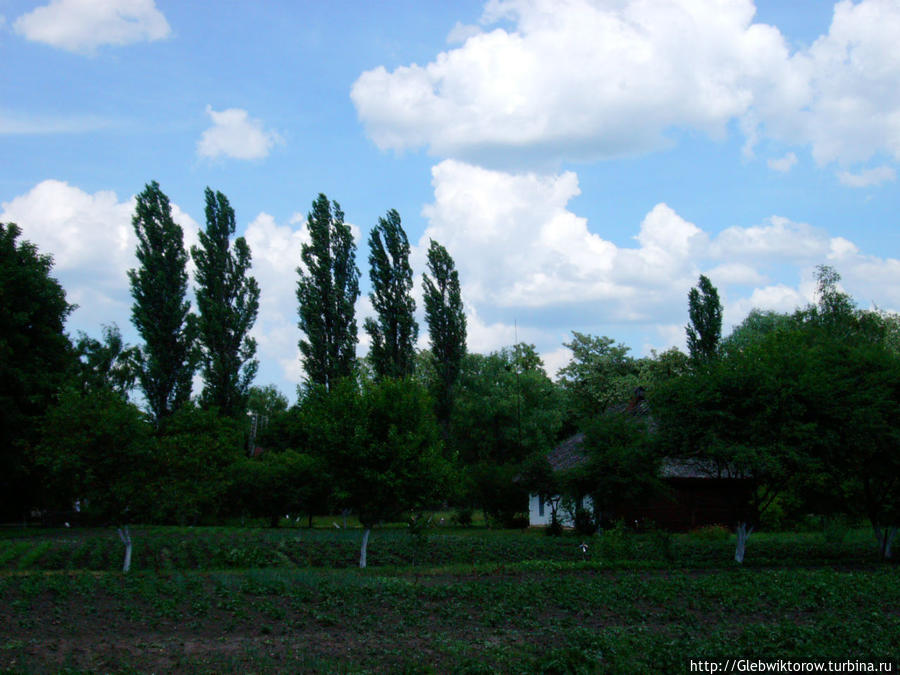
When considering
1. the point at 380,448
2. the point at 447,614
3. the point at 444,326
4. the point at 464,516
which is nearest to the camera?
the point at 447,614

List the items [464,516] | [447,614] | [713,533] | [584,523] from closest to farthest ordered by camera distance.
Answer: [447,614], [713,533], [584,523], [464,516]

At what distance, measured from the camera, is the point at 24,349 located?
3428 cm

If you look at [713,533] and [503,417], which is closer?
[713,533]

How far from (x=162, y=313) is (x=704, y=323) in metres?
35.1

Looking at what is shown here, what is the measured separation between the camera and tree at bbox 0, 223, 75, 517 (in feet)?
107

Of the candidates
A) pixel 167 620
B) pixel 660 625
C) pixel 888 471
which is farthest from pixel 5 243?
pixel 888 471

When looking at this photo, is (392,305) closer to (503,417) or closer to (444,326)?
(444,326)

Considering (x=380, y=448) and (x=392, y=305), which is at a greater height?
(x=392, y=305)

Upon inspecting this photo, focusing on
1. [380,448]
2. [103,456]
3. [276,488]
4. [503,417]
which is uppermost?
[503,417]

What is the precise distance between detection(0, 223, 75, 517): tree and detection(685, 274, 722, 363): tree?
38488 millimetres

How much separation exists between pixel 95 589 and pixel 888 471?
2234 centimetres

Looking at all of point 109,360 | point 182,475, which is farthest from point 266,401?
point 182,475

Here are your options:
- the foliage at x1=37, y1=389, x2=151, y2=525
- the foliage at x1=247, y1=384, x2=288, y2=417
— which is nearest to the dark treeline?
the foliage at x1=37, y1=389, x2=151, y2=525

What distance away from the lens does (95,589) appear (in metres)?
14.8
